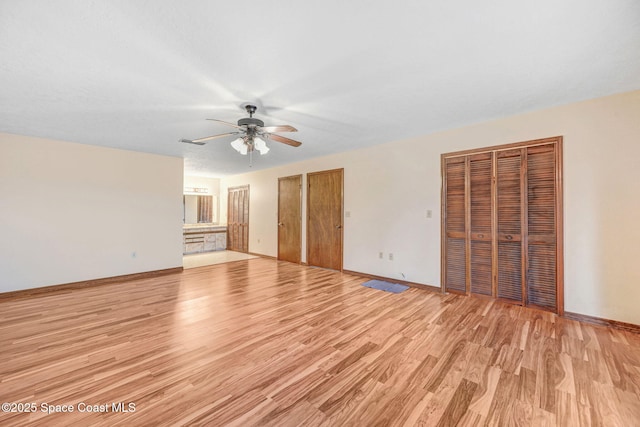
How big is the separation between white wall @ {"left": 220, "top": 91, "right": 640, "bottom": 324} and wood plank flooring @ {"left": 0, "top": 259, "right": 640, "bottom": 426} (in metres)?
0.53

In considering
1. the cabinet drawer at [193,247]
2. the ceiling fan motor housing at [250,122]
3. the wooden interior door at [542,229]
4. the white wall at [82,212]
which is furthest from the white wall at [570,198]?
the cabinet drawer at [193,247]

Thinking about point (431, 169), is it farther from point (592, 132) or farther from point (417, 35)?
point (417, 35)

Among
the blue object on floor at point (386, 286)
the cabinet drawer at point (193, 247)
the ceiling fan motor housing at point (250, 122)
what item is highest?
the ceiling fan motor housing at point (250, 122)

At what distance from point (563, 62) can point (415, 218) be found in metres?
2.45

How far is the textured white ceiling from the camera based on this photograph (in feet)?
5.08

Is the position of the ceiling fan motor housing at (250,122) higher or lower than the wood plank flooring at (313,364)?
higher

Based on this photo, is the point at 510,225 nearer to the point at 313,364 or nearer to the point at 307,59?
the point at 313,364

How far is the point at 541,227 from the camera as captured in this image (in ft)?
10.1

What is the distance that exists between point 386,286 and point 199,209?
687 centimetres

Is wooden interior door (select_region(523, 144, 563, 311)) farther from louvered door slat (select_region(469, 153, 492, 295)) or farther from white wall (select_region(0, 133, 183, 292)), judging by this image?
white wall (select_region(0, 133, 183, 292))

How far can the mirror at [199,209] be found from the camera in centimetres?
824

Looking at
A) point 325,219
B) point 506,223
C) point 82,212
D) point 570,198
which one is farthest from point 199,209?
point 570,198

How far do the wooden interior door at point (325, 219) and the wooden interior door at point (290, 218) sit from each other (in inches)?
12.7

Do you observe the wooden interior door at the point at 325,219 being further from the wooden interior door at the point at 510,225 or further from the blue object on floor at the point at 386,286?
the wooden interior door at the point at 510,225
